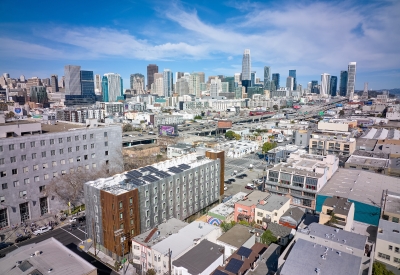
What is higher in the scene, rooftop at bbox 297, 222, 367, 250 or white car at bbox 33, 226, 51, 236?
rooftop at bbox 297, 222, 367, 250

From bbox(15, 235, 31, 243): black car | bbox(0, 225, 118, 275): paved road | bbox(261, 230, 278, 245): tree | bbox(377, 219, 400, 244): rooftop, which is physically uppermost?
bbox(377, 219, 400, 244): rooftop

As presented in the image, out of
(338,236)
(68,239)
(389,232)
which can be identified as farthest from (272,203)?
(68,239)

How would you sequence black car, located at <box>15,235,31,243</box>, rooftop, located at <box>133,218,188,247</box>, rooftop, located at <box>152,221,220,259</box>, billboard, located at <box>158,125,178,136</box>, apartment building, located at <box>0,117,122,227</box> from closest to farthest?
rooftop, located at <box>152,221,220,259</box>, rooftop, located at <box>133,218,188,247</box>, black car, located at <box>15,235,31,243</box>, apartment building, located at <box>0,117,122,227</box>, billboard, located at <box>158,125,178,136</box>

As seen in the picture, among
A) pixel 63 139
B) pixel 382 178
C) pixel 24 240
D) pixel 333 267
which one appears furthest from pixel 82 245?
pixel 382 178

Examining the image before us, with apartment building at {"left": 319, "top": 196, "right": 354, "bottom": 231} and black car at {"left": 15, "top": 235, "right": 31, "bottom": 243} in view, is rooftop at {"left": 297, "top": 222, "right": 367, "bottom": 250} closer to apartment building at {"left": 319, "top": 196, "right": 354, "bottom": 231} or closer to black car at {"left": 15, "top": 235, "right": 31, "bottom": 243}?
apartment building at {"left": 319, "top": 196, "right": 354, "bottom": 231}

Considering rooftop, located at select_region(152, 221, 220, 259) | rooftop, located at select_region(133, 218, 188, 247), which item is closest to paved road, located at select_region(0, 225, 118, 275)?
rooftop, located at select_region(133, 218, 188, 247)

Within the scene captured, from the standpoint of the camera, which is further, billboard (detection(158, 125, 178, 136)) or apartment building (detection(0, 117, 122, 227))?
billboard (detection(158, 125, 178, 136))

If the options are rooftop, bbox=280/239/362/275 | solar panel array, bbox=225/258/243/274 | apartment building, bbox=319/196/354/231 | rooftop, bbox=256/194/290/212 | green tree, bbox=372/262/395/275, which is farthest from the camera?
rooftop, bbox=256/194/290/212

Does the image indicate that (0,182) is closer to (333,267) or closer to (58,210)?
(58,210)
